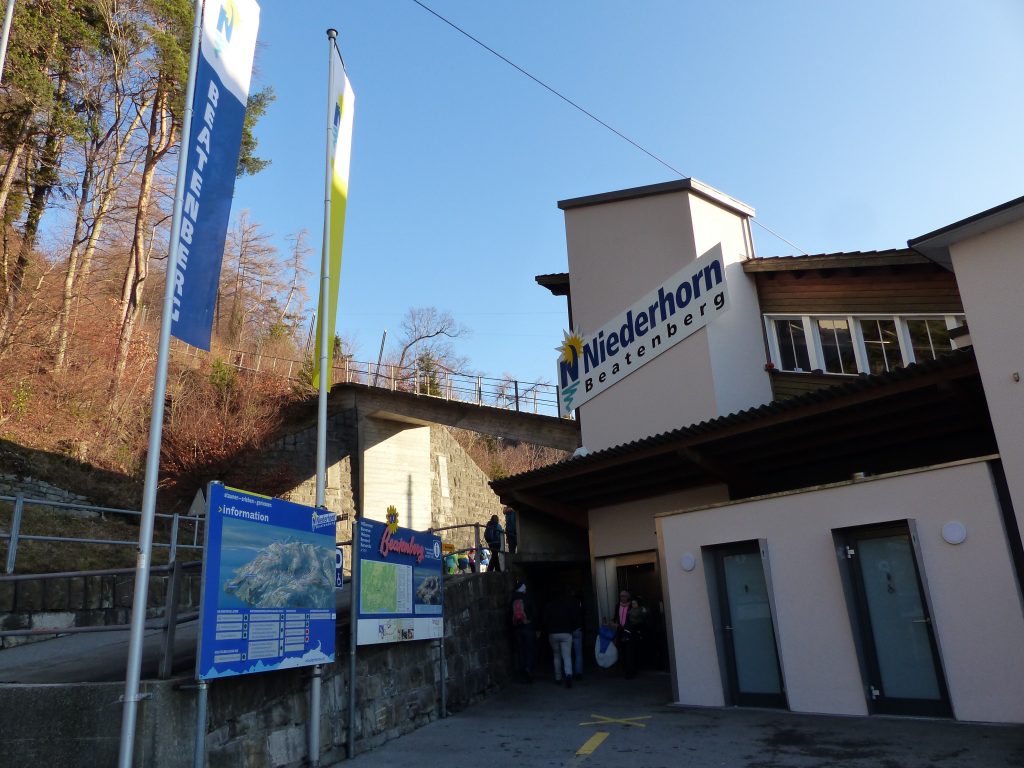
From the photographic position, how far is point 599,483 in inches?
556

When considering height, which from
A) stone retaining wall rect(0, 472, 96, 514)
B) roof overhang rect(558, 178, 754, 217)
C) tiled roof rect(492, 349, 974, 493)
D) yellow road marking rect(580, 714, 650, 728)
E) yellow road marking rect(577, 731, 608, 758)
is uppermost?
roof overhang rect(558, 178, 754, 217)

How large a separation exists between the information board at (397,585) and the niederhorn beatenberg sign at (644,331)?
23.3ft

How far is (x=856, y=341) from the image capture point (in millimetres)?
13961

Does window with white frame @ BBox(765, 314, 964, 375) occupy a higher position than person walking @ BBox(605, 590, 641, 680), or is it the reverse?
window with white frame @ BBox(765, 314, 964, 375)

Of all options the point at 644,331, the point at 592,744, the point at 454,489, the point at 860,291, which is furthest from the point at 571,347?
the point at 454,489

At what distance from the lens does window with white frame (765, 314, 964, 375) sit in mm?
13086

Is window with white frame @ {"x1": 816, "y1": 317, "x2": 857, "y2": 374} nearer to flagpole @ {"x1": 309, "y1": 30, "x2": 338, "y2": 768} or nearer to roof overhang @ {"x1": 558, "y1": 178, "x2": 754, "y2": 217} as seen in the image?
roof overhang @ {"x1": 558, "y1": 178, "x2": 754, "y2": 217}

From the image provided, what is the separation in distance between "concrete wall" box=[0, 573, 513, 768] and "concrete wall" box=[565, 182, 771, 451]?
286 inches

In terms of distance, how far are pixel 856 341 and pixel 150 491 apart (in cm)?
1274

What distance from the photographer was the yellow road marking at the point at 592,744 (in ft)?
23.5

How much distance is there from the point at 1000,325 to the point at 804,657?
4.31 metres

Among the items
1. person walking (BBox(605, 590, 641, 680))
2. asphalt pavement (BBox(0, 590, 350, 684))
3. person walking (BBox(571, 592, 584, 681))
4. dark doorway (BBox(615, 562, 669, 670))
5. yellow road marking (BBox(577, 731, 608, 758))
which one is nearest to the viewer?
asphalt pavement (BBox(0, 590, 350, 684))

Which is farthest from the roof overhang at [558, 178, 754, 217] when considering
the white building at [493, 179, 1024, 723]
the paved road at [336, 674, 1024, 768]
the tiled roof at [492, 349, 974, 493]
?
the paved road at [336, 674, 1024, 768]

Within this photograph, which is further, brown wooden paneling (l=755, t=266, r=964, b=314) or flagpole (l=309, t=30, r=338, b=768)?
brown wooden paneling (l=755, t=266, r=964, b=314)
